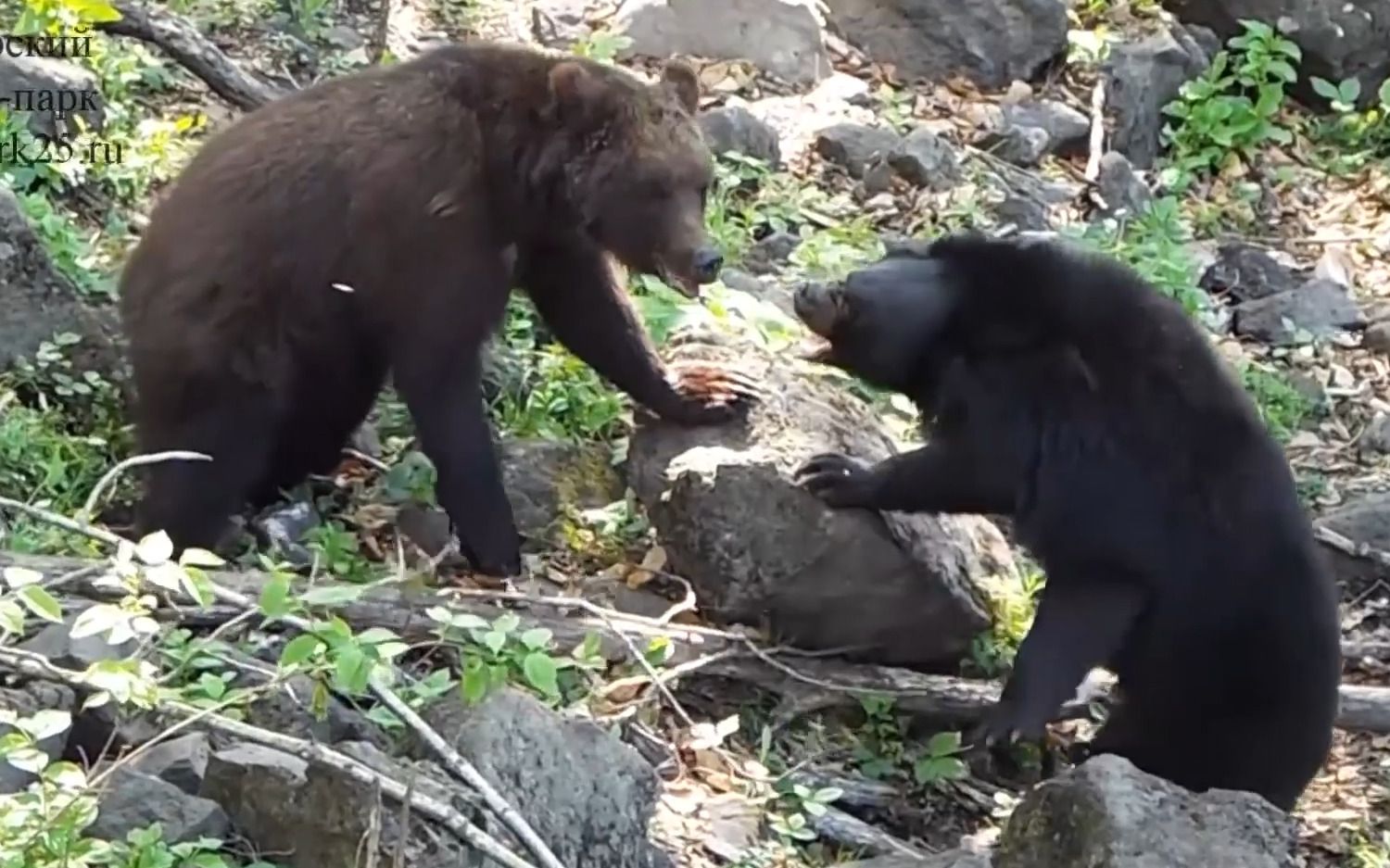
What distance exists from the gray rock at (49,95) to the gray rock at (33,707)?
140 inches

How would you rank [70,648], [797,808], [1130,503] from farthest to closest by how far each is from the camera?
1. [1130,503]
2. [797,808]
3. [70,648]

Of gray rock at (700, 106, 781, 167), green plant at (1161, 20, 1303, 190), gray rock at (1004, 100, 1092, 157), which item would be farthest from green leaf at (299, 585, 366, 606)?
green plant at (1161, 20, 1303, 190)

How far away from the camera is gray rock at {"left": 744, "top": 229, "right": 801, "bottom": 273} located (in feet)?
26.3

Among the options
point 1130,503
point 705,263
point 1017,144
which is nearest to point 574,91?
point 705,263

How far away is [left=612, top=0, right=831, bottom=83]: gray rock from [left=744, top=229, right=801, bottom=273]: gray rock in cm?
167

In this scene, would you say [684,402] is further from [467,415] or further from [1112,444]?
[1112,444]

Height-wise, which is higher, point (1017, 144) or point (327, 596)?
point (327, 596)

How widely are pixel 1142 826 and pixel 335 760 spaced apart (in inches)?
58.6

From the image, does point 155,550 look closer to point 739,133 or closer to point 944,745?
point 944,745

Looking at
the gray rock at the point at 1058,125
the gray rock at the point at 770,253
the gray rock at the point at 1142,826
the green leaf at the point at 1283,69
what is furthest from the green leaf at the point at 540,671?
the green leaf at the point at 1283,69

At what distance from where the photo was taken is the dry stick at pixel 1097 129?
935 centimetres

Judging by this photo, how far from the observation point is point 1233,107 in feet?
32.5

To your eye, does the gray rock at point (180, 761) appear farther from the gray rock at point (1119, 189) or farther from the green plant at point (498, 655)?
the gray rock at point (1119, 189)

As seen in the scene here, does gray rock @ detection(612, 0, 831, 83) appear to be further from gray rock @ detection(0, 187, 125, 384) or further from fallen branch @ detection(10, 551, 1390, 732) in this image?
fallen branch @ detection(10, 551, 1390, 732)
